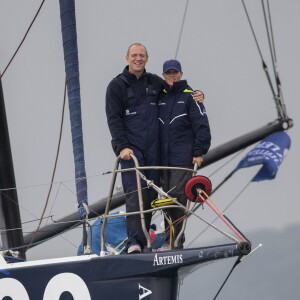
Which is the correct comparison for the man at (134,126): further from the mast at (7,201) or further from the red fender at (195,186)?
the mast at (7,201)

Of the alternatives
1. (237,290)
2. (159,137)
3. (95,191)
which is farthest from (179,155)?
(237,290)

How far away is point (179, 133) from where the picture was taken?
10.7 metres

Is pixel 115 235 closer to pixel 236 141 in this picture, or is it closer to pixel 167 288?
pixel 167 288

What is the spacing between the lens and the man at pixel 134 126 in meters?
10.6

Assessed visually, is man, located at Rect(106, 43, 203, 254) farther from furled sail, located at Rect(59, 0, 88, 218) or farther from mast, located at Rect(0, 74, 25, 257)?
mast, located at Rect(0, 74, 25, 257)

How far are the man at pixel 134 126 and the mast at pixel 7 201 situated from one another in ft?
4.18

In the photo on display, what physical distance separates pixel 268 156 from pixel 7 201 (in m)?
1.78

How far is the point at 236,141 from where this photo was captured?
14.1m

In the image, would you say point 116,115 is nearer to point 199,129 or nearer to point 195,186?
point 199,129

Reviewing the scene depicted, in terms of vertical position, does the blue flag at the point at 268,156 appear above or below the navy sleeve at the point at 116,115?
below

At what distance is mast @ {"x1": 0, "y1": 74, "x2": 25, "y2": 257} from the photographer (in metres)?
11.8

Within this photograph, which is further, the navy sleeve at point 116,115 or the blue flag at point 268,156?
the blue flag at point 268,156

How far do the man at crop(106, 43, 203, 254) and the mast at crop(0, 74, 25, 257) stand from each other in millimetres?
1273

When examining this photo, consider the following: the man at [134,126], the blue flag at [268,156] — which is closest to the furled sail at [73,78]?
the man at [134,126]
